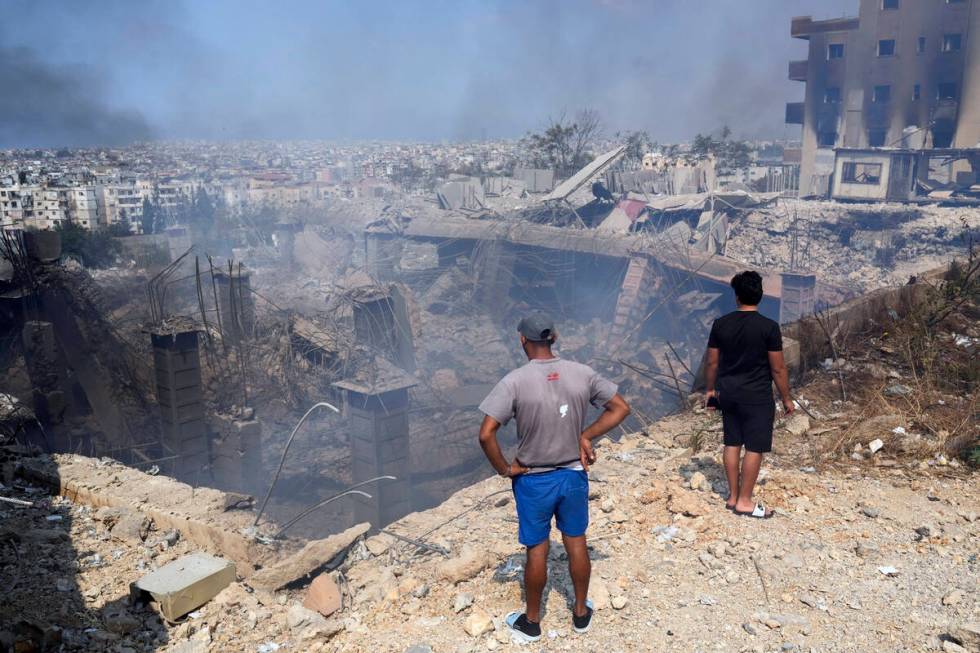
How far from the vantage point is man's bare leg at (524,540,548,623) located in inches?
110

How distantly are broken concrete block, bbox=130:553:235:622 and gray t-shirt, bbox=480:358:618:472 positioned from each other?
1690 millimetres

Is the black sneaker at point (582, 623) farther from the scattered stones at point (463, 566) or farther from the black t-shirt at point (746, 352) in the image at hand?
the black t-shirt at point (746, 352)

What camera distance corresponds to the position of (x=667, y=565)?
11.1ft

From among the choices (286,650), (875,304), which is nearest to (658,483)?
(286,650)

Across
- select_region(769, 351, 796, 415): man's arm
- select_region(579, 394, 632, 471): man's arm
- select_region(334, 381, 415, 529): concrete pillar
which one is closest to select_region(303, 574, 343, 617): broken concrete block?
select_region(579, 394, 632, 471): man's arm

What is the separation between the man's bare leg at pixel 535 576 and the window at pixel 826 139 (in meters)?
36.7

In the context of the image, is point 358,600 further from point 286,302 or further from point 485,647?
point 286,302

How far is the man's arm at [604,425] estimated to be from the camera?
2811mm

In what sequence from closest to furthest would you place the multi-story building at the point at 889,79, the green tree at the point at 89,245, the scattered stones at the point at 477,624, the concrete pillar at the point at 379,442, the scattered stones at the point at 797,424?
the scattered stones at the point at 477,624
the scattered stones at the point at 797,424
the concrete pillar at the point at 379,442
the green tree at the point at 89,245
the multi-story building at the point at 889,79

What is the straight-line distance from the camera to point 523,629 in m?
2.90

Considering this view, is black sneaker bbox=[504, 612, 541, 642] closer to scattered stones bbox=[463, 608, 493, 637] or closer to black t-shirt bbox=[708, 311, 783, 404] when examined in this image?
scattered stones bbox=[463, 608, 493, 637]

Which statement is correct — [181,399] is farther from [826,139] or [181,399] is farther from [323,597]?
[826,139]

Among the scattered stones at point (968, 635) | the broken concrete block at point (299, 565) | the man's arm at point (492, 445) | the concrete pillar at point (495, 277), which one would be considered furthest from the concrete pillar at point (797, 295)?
the man's arm at point (492, 445)

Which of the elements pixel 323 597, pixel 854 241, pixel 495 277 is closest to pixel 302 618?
pixel 323 597
